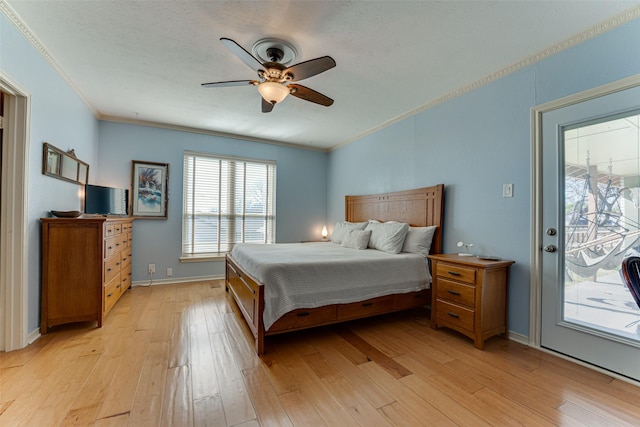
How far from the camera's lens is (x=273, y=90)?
2230mm

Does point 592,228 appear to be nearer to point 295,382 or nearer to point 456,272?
point 456,272

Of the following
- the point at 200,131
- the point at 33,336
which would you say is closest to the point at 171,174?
the point at 200,131

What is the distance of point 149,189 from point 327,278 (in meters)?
3.48

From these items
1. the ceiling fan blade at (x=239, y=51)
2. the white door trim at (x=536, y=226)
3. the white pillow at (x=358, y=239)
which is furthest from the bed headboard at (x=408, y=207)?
the ceiling fan blade at (x=239, y=51)

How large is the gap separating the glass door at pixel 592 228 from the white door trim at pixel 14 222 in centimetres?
432

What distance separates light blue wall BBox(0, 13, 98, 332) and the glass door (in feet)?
14.1

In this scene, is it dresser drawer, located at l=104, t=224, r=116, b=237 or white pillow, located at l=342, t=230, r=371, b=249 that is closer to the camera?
dresser drawer, located at l=104, t=224, r=116, b=237

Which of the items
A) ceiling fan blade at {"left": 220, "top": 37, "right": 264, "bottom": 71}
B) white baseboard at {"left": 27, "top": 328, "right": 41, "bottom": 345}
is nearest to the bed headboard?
ceiling fan blade at {"left": 220, "top": 37, "right": 264, "bottom": 71}

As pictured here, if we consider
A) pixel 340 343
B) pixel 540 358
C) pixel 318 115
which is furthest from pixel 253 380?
pixel 318 115

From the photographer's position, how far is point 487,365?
6.70 feet

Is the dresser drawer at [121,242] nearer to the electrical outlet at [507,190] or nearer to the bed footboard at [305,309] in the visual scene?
the bed footboard at [305,309]

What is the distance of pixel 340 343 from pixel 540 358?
5.26ft

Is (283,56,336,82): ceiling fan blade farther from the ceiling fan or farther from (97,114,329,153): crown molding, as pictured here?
(97,114,329,153): crown molding

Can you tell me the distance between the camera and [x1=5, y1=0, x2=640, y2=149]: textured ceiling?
1.87 metres
